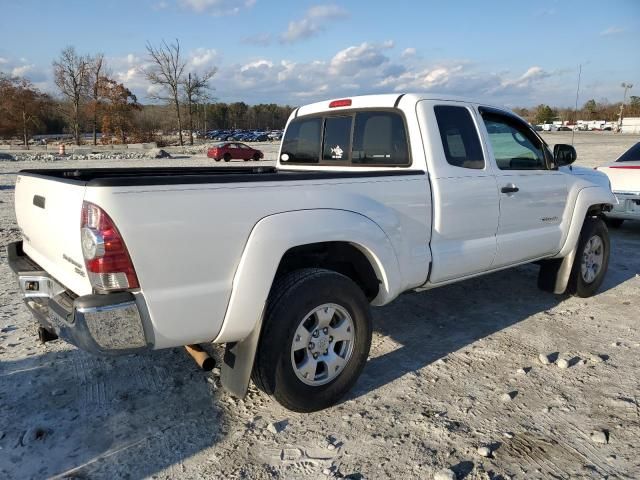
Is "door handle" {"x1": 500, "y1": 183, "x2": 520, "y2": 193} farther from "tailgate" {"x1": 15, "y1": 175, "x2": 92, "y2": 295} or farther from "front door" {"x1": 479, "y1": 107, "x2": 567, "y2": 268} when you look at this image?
"tailgate" {"x1": 15, "y1": 175, "x2": 92, "y2": 295}

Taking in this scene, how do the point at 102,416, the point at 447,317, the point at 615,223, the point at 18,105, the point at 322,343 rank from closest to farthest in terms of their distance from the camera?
the point at 102,416 → the point at 322,343 → the point at 447,317 → the point at 615,223 → the point at 18,105

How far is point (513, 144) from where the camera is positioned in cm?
462

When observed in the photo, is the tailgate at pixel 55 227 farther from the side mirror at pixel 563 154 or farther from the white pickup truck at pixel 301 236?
the side mirror at pixel 563 154

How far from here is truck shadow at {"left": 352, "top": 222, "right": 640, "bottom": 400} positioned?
3.94 m

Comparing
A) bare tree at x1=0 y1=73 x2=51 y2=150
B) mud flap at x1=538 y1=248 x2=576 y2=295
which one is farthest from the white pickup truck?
bare tree at x1=0 y1=73 x2=51 y2=150

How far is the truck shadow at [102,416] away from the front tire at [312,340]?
1.71ft

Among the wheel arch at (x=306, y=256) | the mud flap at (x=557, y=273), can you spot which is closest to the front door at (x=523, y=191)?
the mud flap at (x=557, y=273)

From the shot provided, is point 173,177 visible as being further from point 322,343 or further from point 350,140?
point 350,140

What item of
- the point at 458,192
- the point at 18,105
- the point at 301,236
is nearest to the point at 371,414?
the point at 301,236

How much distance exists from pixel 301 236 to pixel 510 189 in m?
2.26

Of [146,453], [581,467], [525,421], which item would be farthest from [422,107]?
[146,453]

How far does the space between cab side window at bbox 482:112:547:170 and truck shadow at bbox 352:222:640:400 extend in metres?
1.49

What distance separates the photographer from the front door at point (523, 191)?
431 cm

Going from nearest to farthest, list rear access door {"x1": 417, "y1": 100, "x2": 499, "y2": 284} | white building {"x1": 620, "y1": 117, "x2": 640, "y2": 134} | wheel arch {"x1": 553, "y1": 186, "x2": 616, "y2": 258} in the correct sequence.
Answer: rear access door {"x1": 417, "y1": 100, "x2": 499, "y2": 284}
wheel arch {"x1": 553, "y1": 186, "x2": 616, "y2": 258}
white building {"x1": 620, "y1": 117, "x2": 640, "y2": 134}
